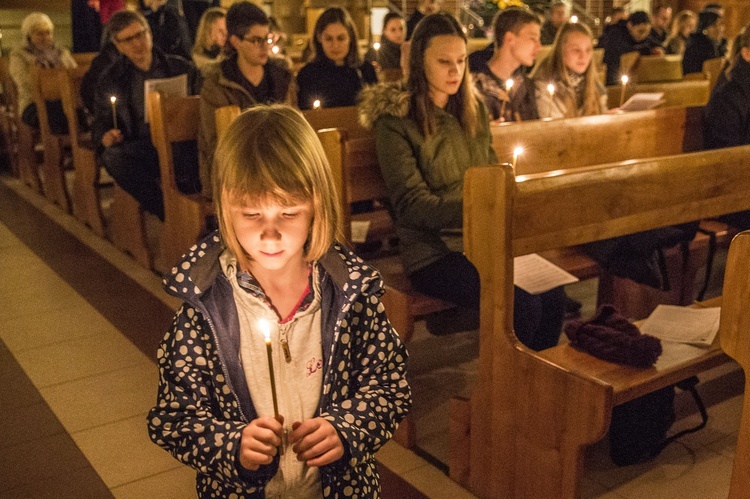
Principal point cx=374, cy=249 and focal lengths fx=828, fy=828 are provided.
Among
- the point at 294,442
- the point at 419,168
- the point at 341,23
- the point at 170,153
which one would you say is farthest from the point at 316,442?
the point at 341,23

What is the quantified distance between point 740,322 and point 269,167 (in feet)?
3.68

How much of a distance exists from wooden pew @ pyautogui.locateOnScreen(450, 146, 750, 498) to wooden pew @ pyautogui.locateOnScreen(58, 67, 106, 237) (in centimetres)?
397

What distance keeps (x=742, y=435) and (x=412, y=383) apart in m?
1.80

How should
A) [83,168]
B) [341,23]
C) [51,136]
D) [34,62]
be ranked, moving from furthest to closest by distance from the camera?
[34,62]
[51,136]
[83,168]
[341,23]

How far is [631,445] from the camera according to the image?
287cm

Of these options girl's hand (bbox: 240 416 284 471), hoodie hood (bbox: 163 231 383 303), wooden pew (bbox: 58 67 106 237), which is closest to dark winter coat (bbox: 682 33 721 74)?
wooden pew (bbox: 58 67 106 237)

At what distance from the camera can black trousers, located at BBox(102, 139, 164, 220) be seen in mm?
5160

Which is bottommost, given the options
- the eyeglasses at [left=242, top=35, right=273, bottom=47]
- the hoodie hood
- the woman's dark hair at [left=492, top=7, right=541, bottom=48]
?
the hoodie hood

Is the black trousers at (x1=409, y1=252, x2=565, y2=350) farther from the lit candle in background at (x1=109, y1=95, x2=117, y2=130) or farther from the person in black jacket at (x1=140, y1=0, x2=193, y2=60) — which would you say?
the person in black jacket at (x1=140, y1=0, x2=193, y2=60)

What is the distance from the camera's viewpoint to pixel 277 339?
150 centimetres

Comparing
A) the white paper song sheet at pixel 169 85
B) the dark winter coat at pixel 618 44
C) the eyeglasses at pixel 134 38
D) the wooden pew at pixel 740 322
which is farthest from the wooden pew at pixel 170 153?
the dark winter coat at pixel 618 44

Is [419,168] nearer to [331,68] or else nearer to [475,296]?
[475,296]

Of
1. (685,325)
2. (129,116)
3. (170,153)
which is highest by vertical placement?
(129,116)

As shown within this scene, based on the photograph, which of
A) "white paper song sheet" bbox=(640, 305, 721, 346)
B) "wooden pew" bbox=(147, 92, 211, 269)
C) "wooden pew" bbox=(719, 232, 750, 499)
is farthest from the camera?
"wooden pew" bbox=(147, 92, 211, 269)
